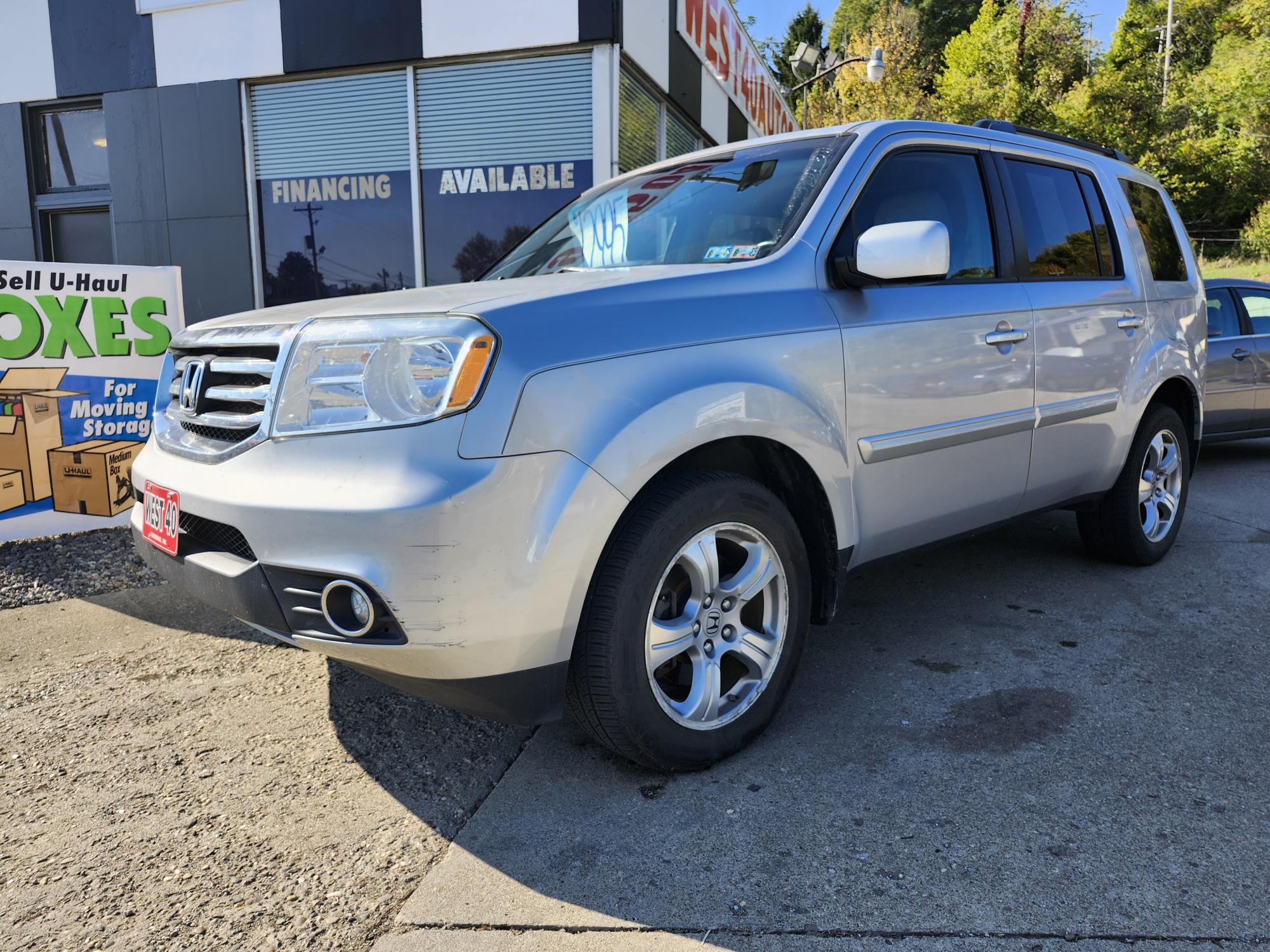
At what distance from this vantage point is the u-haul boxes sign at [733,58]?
9227 millimetres

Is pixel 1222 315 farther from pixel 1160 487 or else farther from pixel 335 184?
pixel 335 184

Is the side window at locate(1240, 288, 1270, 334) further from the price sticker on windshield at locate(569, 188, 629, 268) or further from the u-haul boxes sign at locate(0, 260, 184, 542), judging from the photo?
the u-haul boxes sign at locate(0, 260, 184, 542)

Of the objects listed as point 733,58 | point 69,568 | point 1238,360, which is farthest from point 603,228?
point 733,58

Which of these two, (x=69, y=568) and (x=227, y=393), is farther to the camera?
(x=69, y=568)

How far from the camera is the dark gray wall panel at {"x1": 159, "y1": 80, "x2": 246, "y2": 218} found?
8.03 meters

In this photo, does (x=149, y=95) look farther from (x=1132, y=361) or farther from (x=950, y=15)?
(x=950, y=15)

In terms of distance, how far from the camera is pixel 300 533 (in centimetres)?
201

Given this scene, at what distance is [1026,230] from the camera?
346cm

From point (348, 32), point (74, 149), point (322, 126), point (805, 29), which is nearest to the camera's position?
point (348, 32)

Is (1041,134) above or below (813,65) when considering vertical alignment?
below

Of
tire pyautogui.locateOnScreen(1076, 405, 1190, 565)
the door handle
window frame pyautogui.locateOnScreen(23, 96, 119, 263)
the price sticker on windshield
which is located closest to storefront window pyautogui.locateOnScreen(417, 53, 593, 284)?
window frame pyautogui.locateOnScreen(23, 96, 119, 263)

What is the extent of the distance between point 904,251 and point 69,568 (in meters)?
4.12

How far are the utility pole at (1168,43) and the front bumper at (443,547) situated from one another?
143 feet

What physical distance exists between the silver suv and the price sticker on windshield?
0.06ft
